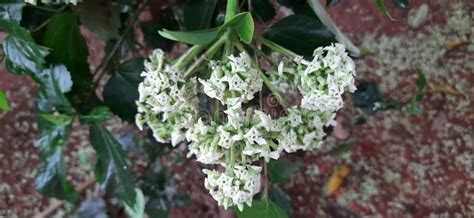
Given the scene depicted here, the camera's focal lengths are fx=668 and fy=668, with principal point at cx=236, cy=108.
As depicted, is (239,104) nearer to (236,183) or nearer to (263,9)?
(236,183)

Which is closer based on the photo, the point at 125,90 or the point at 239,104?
the point at 239,104

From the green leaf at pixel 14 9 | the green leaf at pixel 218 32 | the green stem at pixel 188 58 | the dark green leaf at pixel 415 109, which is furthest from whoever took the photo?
the dark green leaf at pixel 415 109

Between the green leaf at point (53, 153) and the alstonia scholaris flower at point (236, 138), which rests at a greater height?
the alstonia scholaris flower at point (236, 138)

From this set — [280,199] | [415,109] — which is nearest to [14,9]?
[280,199]

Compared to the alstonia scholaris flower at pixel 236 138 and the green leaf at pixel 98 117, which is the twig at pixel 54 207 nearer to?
the green leaf at pixel 98 117

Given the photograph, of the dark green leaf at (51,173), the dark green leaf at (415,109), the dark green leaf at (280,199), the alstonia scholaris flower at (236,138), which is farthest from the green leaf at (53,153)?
the dark green leaf at (415,109)

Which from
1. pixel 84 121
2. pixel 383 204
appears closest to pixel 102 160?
pixel 84 121

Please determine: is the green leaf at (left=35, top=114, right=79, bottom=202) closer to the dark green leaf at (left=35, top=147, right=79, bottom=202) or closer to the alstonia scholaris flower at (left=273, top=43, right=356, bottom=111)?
the dark green leaf at (left=35, top=147, right=79, bottom=202)
